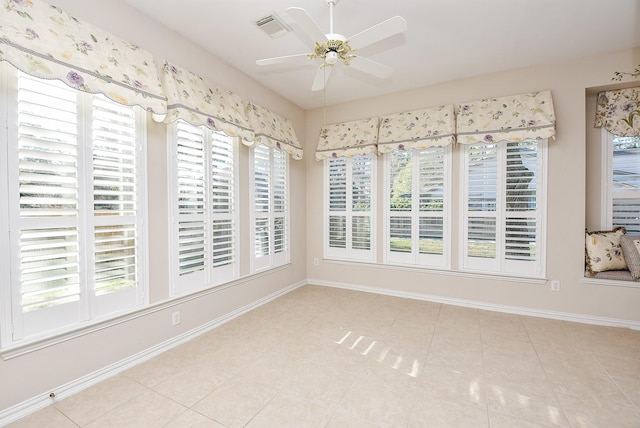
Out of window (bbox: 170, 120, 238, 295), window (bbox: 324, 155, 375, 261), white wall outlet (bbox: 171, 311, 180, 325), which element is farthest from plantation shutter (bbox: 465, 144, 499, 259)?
white wall outlet (bbox: 171, 311, 180, 325)

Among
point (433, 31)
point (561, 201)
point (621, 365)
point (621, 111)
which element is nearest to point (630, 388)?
point (621, 365)

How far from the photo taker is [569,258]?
3.15m

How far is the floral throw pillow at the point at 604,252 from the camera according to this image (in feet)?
9.93

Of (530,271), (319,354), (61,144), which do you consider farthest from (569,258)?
(61,144)

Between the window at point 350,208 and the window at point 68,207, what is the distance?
266 cm

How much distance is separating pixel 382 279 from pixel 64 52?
3.93 m

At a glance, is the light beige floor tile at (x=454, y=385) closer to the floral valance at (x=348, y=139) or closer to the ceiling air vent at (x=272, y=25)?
the floral valance at (x=348, y=139)

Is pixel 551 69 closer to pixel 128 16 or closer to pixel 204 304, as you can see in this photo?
pixel 128 16

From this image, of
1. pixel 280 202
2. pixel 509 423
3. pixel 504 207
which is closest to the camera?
pixel 509 423

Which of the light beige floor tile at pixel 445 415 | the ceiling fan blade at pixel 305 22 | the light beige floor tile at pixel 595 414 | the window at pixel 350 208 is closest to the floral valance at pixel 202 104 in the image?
the ceiling fan blade at pixel 305 22

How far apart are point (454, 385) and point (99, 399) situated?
7.88 ft

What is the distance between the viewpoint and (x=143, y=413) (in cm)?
176

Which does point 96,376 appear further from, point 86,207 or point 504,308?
point 504,308

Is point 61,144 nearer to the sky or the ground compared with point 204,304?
nearer to the sky
